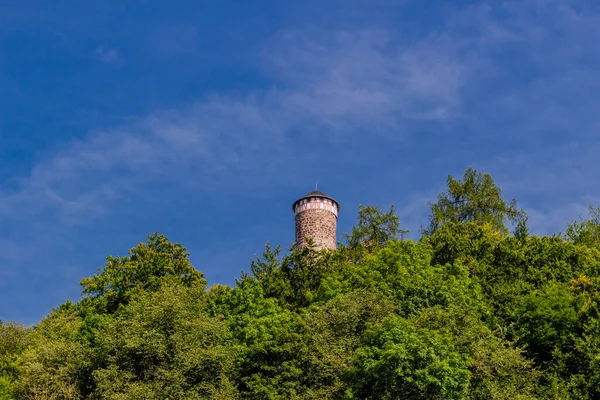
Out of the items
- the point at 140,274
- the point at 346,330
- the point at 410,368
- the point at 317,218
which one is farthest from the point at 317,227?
the point at 410,368

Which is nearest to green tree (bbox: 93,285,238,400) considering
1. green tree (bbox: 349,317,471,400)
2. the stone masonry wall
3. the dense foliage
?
the dense foliage

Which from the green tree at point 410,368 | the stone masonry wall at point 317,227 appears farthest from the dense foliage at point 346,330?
the stone masonry wall at point 317,227

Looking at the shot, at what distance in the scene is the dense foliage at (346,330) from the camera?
27328 millimetres

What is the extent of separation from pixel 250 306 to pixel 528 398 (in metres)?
14.2

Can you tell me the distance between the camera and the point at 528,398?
26797mm

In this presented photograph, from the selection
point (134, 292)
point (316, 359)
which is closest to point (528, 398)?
point (316, 359)

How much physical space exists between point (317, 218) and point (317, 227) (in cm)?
83

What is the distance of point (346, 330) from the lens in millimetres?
31156

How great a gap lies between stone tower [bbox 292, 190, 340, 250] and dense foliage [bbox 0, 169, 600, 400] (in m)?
16.8

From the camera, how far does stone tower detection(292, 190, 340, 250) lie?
200ft

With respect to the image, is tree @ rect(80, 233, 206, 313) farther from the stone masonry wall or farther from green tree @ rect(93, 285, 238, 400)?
the stone masonry wall

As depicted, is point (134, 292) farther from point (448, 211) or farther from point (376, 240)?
point (448, 211)

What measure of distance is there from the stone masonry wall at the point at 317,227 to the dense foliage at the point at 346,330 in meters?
16.6

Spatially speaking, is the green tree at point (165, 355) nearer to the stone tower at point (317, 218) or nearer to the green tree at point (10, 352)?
the green tree at point (10, 352)
